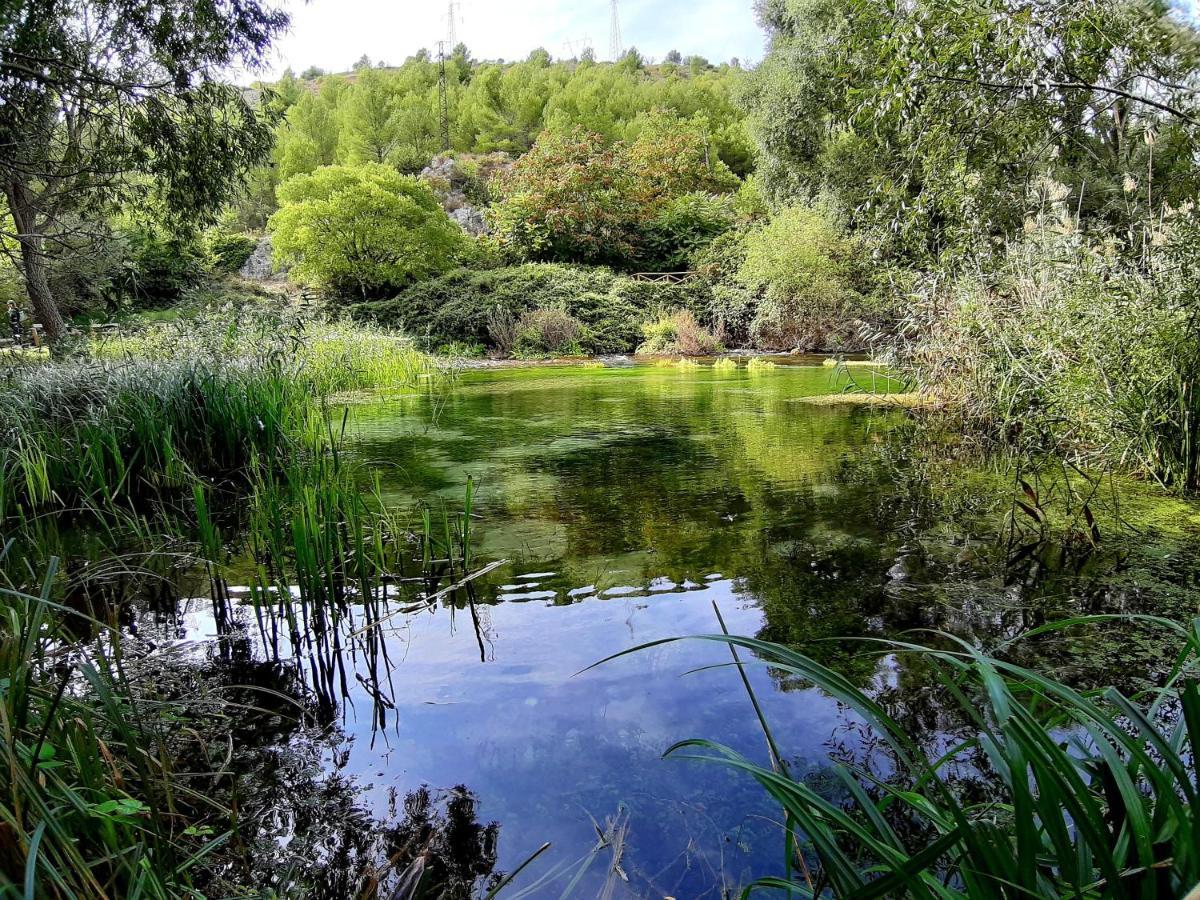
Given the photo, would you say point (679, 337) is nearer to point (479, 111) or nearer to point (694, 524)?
point (694, 524)

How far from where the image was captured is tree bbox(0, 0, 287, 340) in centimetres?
614

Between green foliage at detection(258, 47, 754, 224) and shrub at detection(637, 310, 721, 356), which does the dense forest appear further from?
green foliage at detection(258, 47, 754, 224)

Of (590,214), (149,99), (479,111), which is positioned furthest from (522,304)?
(479,111)

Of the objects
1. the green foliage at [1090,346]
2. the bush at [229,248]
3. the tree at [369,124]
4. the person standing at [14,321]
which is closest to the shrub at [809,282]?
the green foliage at [1090,346]

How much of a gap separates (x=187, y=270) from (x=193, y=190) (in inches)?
641

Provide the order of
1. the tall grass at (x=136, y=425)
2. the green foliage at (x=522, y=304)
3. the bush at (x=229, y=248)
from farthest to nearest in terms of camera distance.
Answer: the bush at (x=229, y=248), the green foliage at (x=522, y=304), the tall grass at (x=136, y=425)

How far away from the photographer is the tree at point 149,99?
20.2 feet

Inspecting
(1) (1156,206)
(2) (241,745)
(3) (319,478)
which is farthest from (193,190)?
(1) (1156,206)

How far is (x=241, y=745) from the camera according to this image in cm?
193

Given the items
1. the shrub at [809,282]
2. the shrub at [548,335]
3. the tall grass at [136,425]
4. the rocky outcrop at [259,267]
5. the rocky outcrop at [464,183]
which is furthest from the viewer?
the rocky outcrop at [464,183]

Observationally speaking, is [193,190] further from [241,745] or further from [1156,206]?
[1156,206]

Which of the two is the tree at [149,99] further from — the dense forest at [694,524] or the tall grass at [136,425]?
the tall grass at [136,425]

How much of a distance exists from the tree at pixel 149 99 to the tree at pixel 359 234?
49.7ft

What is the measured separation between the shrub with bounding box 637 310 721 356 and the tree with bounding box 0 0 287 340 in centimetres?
996
